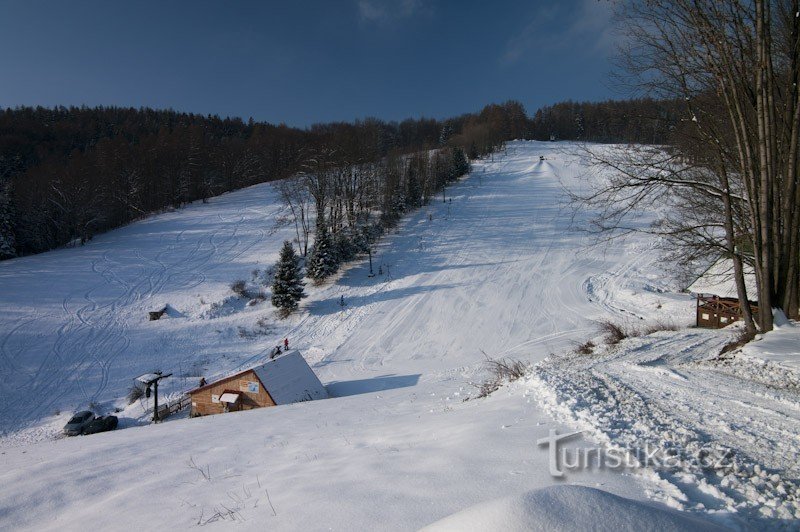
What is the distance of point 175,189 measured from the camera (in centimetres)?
5953

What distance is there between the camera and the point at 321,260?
1298 inches

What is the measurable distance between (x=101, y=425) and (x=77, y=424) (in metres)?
1.01

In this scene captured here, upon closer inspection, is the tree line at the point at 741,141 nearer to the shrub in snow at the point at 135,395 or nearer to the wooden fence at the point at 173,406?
the wooden fence at the point at 173,406

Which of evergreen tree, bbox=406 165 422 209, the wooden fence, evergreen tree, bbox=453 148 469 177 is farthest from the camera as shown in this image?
evergreen tree, bbox=453 148 469 177

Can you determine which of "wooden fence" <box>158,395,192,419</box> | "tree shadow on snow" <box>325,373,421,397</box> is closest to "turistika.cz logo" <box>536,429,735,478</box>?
"tree shadow on snow" <box>325,373,421,397</box>

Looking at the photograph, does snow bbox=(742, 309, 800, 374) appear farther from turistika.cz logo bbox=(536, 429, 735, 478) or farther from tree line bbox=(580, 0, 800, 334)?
turistika.cz logo bbox=(536, 429, 735, 478)

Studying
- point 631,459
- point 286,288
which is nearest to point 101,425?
point 286,288

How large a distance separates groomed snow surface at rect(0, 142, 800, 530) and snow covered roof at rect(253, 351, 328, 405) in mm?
1504

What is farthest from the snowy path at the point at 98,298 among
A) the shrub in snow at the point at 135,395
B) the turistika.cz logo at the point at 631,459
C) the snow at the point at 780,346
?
the snow at the point at 780,346

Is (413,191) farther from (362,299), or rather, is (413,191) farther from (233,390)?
Result: (233,390)

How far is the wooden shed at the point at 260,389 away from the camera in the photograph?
15031 millimetres

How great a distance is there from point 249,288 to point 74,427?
1718 centimetres

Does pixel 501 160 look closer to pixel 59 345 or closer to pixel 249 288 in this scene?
pixel 249 288

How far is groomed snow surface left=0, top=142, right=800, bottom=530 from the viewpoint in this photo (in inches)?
103
